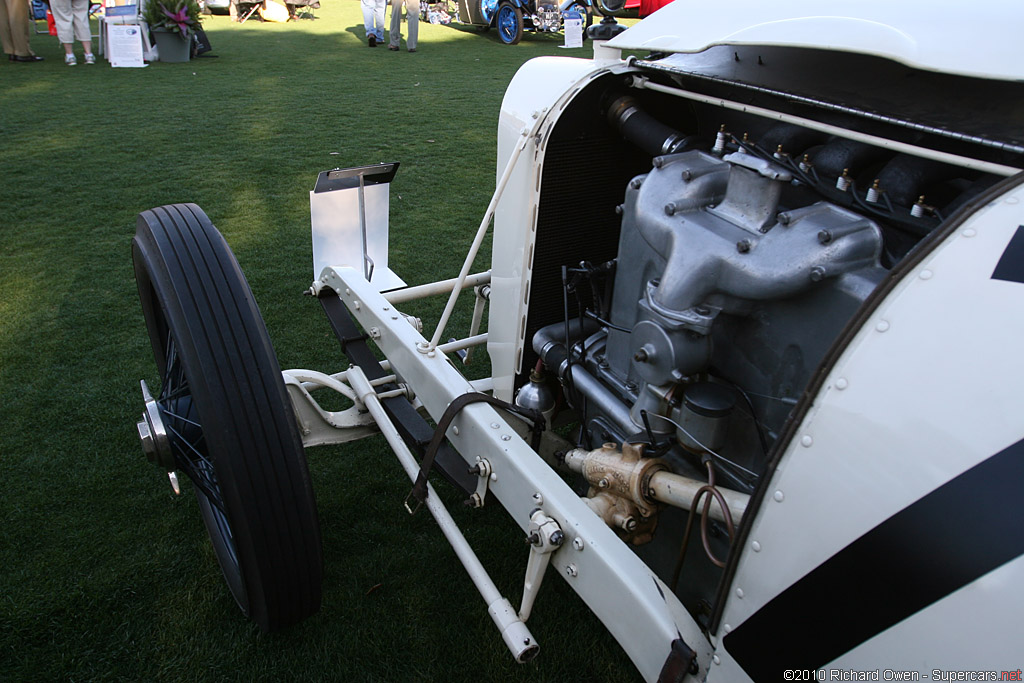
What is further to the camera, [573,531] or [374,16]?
[374,16]

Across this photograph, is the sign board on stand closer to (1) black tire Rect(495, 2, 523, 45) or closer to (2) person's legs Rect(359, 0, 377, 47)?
(1) black tire Rect(495, 2, 523, 45)

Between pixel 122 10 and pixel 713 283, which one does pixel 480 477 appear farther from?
pixel 122 10

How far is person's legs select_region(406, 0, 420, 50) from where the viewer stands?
1109 cm

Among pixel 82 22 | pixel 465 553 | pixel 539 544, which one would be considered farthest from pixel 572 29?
pixel 539 544

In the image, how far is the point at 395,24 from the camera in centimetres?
1139

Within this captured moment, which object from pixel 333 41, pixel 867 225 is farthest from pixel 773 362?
pixel 333 41

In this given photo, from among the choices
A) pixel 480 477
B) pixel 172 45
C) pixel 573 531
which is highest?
pixel 172 45

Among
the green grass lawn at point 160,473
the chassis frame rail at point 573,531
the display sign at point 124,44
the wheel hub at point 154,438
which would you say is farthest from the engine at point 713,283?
the display sign at point 124,44

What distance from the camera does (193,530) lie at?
2400 mm

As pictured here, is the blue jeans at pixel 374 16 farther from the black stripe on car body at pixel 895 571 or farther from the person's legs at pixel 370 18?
the black stripe on car body at pixel 895 571

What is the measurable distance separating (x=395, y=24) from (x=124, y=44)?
3.85 m

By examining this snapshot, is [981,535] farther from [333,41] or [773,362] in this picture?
[333,41]

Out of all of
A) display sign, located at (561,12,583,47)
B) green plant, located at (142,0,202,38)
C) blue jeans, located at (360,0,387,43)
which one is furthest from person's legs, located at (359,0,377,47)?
display sign, located at (561,12,583,47)

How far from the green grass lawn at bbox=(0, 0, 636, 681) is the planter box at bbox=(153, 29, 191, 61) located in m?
2.80
